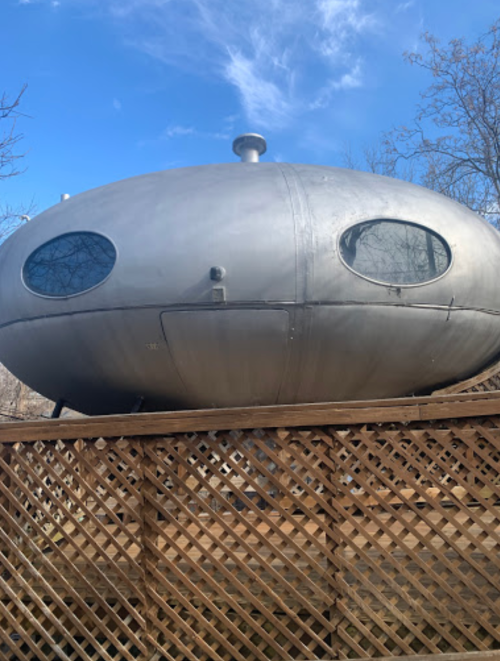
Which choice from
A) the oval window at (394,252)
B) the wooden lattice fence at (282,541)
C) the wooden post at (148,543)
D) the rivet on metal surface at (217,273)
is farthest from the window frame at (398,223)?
the wooden post at (148,543)

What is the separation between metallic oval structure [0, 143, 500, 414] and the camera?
5234 mm

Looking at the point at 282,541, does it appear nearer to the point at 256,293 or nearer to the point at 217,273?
the point at 256,293

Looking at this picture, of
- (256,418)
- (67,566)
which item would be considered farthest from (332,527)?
(67,566)

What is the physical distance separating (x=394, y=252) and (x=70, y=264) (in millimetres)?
3669

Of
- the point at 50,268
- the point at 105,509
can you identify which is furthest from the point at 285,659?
the point at 50,268

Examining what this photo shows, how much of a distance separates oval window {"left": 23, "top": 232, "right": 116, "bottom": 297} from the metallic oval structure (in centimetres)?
3

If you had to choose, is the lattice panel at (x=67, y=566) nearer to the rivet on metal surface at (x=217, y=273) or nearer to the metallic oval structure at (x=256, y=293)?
the metallic oval structure at (x=256, y=293)

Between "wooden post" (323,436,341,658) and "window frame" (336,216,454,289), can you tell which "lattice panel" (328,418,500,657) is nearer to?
"wooden post" (323,436,341,658)

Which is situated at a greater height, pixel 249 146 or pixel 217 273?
pixel 249 146

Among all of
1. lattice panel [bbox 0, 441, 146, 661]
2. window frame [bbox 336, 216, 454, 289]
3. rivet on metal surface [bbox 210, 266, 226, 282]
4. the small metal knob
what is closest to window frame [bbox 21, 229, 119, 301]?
rivet on metal surface [bbox 210, 266, 226, 282]

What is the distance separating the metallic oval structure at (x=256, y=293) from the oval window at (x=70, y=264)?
30mm

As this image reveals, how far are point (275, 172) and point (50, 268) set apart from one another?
2912 mm

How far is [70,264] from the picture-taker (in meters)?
5.63

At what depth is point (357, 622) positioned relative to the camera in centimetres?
361
